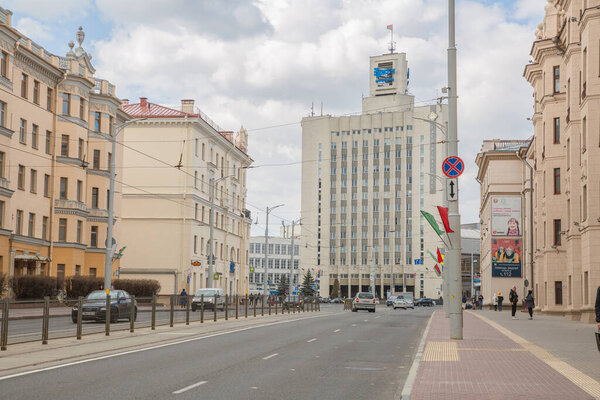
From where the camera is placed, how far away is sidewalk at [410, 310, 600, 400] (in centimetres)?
1095

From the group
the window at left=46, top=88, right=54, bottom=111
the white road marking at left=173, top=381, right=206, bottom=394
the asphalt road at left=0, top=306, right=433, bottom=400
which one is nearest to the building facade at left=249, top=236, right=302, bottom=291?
the window at left=46, top=88, right=54, bottom=111

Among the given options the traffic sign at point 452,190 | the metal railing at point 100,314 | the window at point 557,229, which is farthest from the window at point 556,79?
the traffic sign at point 452,190

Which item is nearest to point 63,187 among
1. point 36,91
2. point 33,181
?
point 33,181

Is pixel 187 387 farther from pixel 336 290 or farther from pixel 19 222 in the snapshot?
pixel 336 290

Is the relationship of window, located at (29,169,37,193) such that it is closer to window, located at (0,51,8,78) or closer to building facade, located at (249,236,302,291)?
window, located at (0,51,8,78)

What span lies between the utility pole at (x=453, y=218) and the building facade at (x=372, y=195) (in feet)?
382

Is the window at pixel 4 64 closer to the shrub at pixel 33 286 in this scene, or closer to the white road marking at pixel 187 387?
the shrub at pixel 33 286

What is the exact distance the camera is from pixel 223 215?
82.4 m

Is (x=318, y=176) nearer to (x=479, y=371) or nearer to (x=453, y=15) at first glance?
(x=453, y=15)

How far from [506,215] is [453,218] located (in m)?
57.5

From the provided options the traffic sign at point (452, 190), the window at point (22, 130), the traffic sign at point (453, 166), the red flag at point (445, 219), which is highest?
the window at point (22, 130)

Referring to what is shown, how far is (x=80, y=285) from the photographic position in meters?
49.6

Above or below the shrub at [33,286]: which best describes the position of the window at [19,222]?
above

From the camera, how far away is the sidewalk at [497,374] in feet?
35.9
